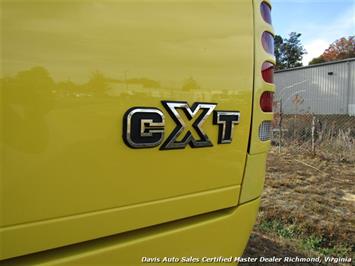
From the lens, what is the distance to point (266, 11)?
4.86 ft

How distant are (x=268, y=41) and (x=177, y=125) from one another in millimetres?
668

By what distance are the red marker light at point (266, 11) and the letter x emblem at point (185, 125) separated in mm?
530

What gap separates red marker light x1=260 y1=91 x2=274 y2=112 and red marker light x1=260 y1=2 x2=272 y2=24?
33 cm

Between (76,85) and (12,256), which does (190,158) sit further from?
(12,256)

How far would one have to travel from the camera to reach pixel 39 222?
913 mm

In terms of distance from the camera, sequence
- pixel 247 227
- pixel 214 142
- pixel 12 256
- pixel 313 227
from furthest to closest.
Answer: pixel 313 227 → pixel 247 227 → pixel 214 142 → pixel 12 256

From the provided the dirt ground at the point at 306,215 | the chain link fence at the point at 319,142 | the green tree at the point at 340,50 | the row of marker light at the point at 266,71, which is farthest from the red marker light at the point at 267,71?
the green tree at the point at 340,50

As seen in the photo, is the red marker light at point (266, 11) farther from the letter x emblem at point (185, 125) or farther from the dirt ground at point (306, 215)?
the dirt ground at point (306, 215)

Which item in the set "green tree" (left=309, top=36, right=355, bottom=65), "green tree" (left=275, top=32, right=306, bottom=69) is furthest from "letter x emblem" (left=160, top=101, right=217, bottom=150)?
"green tree" (left=275, top=32, right=306, bottom=69)

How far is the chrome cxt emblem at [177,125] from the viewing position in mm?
1031

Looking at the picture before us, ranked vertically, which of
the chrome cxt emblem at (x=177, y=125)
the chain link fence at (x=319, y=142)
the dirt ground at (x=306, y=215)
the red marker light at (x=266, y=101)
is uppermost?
the red marker light at (x=266, y=101)

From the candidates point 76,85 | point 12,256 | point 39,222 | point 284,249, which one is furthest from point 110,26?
point 284,249

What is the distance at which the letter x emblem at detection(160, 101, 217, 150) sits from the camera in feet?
3.63

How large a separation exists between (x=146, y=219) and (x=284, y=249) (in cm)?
214
